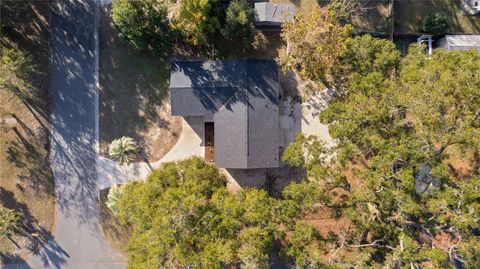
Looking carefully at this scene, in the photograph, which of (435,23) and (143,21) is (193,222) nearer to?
(143,21)

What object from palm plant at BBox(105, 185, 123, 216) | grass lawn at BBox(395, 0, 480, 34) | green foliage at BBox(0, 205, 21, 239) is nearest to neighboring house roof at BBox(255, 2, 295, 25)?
grass lawn at BBox(395, 0, 480, 34)

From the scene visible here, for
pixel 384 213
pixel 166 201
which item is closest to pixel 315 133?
pixel 384 213

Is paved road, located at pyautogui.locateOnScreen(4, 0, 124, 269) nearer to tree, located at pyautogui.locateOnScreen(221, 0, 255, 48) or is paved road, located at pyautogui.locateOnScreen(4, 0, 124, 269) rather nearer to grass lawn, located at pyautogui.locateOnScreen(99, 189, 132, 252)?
grass lawn, located at pyautogui.locateOnScreen(99, 189, 132, 252)

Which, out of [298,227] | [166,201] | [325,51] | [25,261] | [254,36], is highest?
[254,36]

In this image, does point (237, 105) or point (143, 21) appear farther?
point (237, 105)

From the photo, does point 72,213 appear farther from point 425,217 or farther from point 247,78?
point 425,217

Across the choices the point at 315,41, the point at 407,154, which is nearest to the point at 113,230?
the point at 315,41

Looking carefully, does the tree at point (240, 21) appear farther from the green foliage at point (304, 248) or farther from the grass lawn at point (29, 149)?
the grass lawn at point (29, 149)
